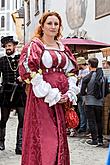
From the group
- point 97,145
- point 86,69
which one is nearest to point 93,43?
point 86,69

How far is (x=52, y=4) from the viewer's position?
1902cm

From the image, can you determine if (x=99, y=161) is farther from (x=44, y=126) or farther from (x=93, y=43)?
(x=93, y=43)

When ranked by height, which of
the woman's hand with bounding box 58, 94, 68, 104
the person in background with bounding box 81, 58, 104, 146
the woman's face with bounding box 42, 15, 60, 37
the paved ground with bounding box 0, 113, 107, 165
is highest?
the woman's face with bounding box 42, 15, 60, 37

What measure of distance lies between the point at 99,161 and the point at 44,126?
2261 mm

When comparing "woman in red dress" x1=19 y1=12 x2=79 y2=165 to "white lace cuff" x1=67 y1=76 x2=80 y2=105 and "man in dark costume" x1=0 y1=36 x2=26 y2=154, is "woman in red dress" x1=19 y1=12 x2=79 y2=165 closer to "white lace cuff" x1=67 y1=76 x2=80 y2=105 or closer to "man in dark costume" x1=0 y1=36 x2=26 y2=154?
"white lace cuff" x1=67 y1=76 x2=80 y2=105

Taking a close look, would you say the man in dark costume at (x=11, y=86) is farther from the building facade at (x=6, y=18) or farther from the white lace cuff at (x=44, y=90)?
the building facade at (x=6, y=18)

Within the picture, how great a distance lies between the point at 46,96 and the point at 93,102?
3699 millimetres

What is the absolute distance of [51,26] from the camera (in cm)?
473

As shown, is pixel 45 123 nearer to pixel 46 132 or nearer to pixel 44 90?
pixel 46 132

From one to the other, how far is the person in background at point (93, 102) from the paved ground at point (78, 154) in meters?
→ 0.26

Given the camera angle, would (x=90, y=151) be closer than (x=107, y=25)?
Yes

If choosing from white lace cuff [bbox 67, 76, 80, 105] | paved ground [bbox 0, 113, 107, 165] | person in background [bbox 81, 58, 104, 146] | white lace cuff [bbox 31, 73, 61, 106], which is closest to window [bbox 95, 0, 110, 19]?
person in background [bbox 81, 58, 104, 146]

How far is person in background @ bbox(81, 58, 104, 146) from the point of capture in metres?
8.20

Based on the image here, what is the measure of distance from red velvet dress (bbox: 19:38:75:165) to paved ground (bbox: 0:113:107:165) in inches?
64.6
